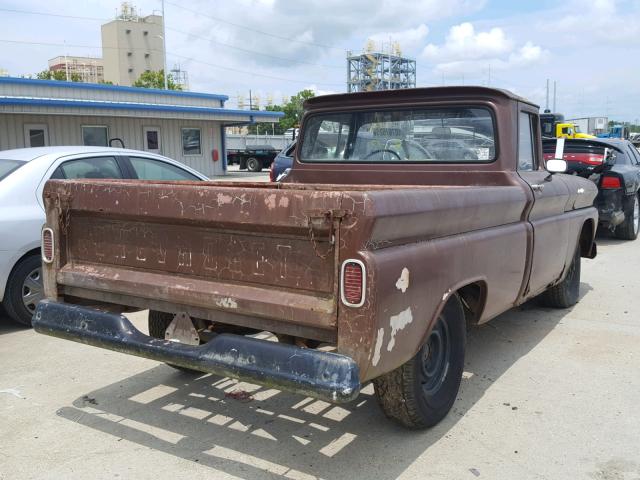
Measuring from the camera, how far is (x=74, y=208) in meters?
3.50

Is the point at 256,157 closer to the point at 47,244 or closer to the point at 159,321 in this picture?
the point at 159,321

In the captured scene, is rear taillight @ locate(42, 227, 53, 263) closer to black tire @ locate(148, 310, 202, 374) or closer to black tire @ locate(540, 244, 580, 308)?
black tire @ locate(148, 310, 202, 374)

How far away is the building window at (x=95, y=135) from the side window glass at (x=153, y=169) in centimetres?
1584

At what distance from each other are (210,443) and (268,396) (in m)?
0.70

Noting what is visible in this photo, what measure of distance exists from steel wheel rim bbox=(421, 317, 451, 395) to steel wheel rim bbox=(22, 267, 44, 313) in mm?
3586

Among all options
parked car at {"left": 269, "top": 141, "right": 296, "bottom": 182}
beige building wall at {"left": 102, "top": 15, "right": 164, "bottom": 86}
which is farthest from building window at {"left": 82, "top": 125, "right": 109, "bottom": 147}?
beige building wall at {"left": 102, "top": 15, "right": 164, "bottom": 86}

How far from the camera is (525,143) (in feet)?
15.9

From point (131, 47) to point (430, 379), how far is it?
115 m

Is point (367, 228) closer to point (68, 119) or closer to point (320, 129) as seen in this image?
point (320, 129)

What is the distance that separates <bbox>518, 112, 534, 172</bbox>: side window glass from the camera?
15.3 ft

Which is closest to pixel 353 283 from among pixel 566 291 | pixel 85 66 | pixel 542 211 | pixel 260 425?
pixel 260 425

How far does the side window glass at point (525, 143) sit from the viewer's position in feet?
15.3

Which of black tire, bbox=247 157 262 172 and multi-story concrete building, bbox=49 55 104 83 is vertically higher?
multi-story concrete building, bbox=49 55 104 83

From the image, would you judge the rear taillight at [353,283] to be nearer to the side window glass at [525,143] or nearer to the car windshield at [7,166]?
the side window glass at [525,143]
